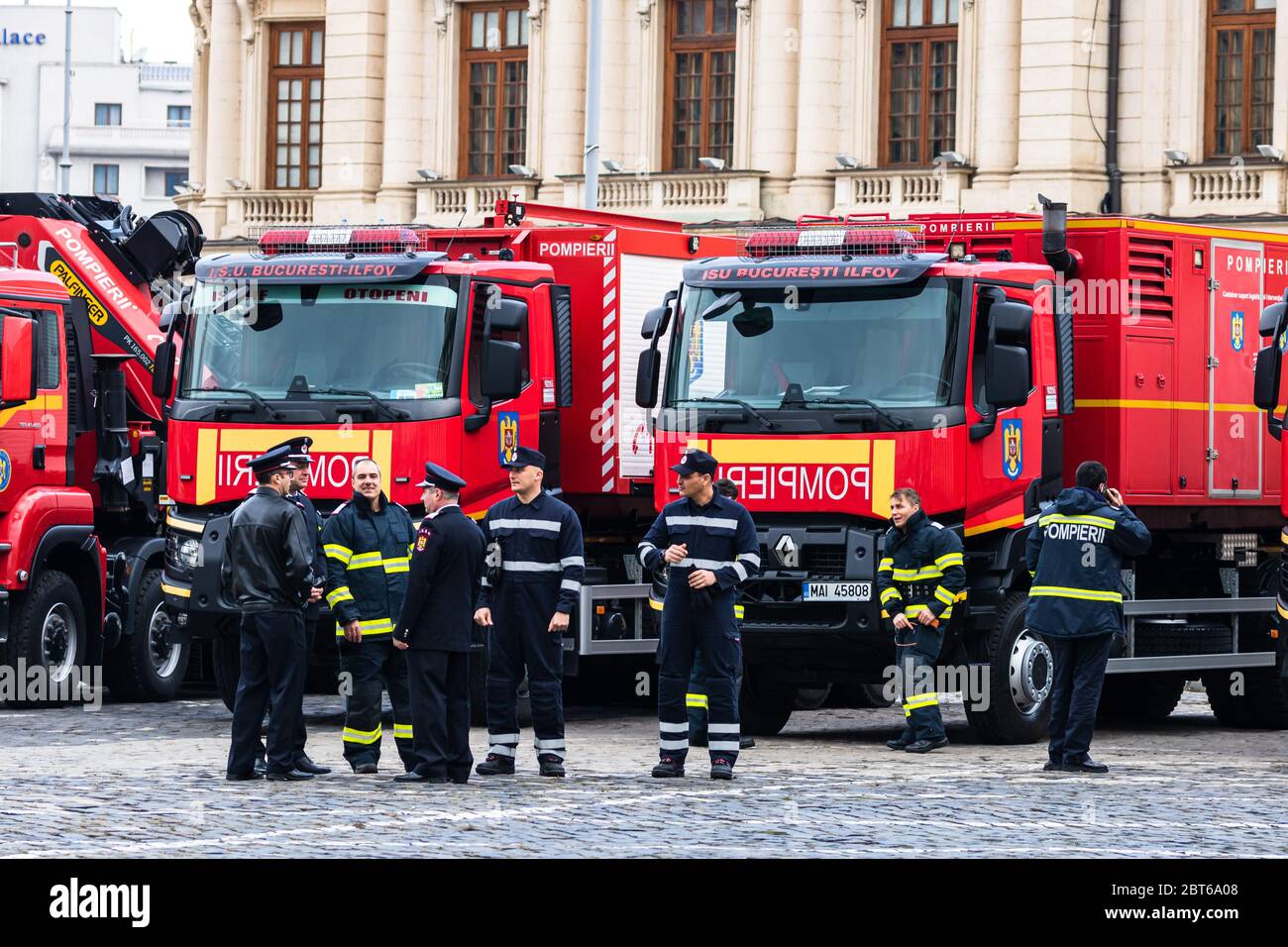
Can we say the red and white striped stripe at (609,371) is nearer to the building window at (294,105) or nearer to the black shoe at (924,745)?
the black shoe at (924,745)

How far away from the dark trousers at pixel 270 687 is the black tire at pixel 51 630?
5284 mm

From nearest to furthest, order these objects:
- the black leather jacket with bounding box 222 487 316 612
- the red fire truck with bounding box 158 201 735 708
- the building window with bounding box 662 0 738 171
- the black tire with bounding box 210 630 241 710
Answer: the black leather jacket with bounding box 222 487 316 612 < the red fire truck with bounding box 158 201 735 708 < the black tire with bounding box 210 630 241 710 < the building window with bounding box 662 0 738 171

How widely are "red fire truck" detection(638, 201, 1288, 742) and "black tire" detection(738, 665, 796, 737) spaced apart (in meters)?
0.02

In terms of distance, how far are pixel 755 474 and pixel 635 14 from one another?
94.5 feet

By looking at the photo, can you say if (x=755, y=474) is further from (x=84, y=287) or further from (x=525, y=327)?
(x=84, y=287)

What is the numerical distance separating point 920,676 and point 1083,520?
1754 millimetres

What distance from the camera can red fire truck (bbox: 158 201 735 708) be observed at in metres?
18.2

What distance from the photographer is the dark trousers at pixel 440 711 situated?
1448 cm

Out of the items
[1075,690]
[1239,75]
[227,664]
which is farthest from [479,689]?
[1239,75]

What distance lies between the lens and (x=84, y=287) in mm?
21453

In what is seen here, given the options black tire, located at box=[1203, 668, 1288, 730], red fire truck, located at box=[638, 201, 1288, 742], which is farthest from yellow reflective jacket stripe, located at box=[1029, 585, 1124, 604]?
black tire, located at box=[1203, 668, 1288, 730]

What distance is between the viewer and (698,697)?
15578 mm

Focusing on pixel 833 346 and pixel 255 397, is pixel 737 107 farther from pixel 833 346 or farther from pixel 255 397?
pixel 833 346

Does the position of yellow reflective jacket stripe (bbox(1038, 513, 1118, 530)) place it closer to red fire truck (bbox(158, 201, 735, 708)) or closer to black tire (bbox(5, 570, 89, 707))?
red fire truck (bbox(158, 201, 735, 708))
